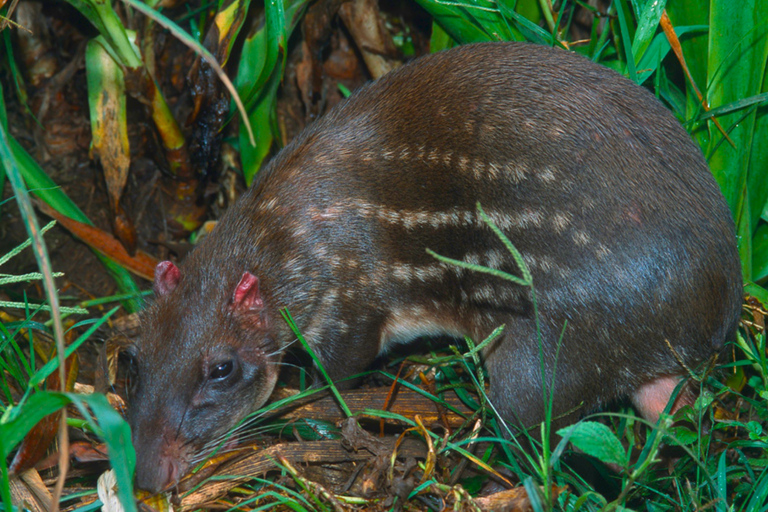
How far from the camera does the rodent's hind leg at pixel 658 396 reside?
2.83 m

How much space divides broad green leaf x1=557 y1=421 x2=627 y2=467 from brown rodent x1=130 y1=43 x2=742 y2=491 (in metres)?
0.59

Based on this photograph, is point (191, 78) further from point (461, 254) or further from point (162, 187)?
point (461, 254)

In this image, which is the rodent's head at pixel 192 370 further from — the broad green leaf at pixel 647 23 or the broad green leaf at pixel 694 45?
the broad green leaf at pixel 694 45

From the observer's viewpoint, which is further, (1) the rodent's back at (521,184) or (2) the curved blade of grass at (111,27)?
(2) the curved blade of grass at (111,27)

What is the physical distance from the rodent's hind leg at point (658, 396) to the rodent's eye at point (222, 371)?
1.55 m

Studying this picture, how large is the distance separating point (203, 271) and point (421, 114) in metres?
1.08

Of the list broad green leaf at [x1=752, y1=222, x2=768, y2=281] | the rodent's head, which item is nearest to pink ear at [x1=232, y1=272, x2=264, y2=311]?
the rodent's head

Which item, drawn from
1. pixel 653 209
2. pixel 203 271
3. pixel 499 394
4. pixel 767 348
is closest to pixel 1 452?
pixel 203 271

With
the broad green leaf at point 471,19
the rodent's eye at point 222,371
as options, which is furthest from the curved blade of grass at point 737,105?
the rodent's eye at point 222,371

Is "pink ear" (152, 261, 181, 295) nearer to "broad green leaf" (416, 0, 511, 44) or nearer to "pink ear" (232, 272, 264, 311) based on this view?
"pink ear" (232, 272, 264, 311)

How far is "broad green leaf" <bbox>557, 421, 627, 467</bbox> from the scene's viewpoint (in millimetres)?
2104

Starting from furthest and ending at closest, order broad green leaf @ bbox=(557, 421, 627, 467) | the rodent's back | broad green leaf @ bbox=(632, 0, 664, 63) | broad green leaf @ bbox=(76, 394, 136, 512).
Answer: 1. broad green leaf @ bbox=(632, 0, 664, 63)
2. the rodent's back
3. broad green leaf @ bbox=(557, 421, 627, 467)
4. broad green leaf @ bbox=(76, 394, 136, 512)

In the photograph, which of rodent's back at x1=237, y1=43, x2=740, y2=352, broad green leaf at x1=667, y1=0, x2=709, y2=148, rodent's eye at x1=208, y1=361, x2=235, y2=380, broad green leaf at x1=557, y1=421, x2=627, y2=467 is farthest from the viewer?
broad green leaf at x1=667, y1=0, x2=709, y2=148

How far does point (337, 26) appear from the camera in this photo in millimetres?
4207
